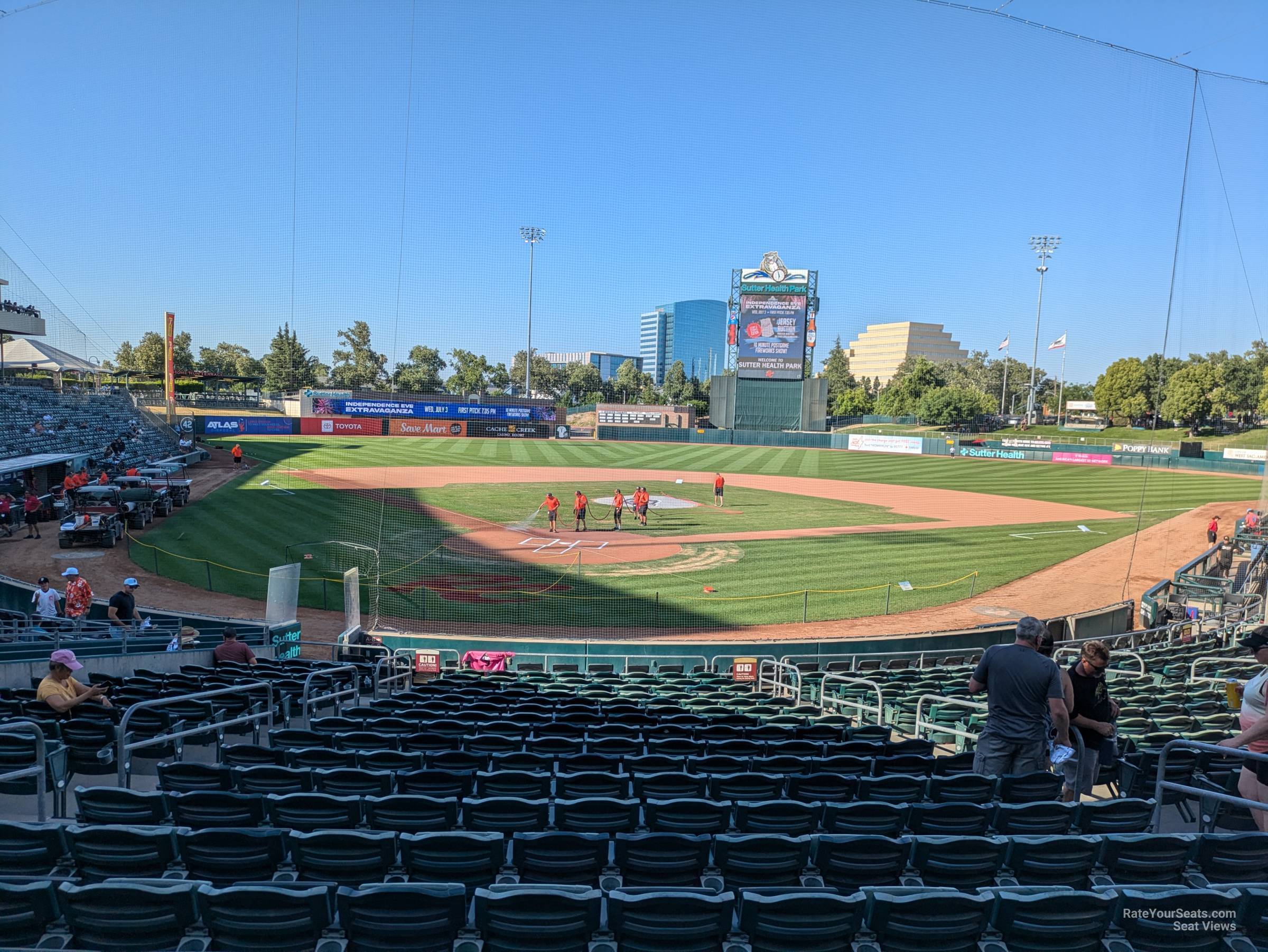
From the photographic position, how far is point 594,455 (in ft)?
196

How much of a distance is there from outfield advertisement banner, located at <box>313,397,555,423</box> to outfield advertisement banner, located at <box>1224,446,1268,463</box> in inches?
2207

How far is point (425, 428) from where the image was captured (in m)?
68.1

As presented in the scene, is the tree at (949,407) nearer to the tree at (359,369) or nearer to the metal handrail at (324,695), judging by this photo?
the tree at (359,369)

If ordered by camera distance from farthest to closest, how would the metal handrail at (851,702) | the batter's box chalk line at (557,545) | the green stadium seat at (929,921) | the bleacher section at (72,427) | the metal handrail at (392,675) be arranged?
the bleacher section at (72,427) → the batter's box chalk line at (557,545) → the metal handrail at (392,675) → the metal handrail at (851,702) → the green stadium seat at (929,921)

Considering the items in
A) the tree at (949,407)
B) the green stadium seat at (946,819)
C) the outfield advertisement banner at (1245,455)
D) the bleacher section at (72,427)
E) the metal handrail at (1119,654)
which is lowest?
the metal handrail at (1119,654)

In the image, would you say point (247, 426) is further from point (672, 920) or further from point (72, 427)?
point (672, 920)

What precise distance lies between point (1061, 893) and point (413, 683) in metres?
11.1

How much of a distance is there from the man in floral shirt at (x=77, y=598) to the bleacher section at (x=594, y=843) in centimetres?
790

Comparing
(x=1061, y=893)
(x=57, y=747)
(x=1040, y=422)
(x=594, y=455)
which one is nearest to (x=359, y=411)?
(x=594, y=455)

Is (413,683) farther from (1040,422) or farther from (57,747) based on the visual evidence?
(1040,422)

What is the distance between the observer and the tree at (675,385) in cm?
11953

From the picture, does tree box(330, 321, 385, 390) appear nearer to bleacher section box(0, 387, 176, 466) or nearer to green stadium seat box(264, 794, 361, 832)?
bleacher section box(0, 387, 176, 466)

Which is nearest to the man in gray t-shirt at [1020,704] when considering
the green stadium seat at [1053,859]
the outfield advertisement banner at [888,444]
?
the green stadium seat at [1053,859]

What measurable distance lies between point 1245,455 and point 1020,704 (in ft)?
216
